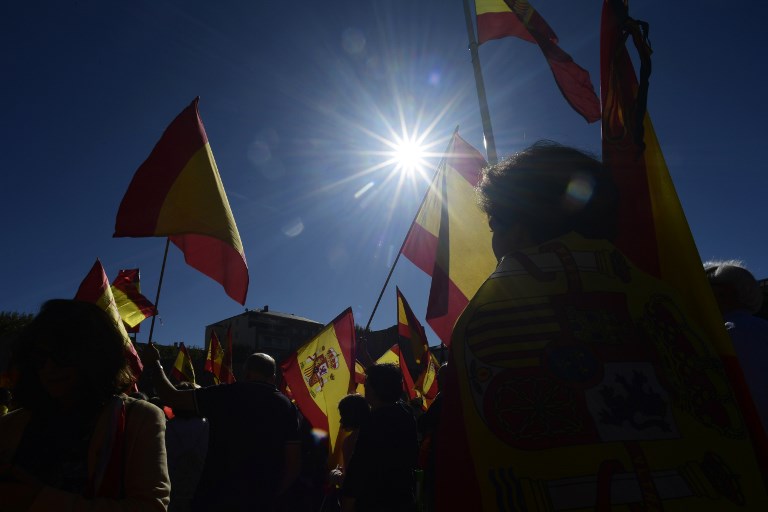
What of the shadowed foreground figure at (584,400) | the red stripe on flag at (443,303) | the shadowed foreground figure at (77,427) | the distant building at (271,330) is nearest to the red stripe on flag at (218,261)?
the red stripe on flag at (443,303)

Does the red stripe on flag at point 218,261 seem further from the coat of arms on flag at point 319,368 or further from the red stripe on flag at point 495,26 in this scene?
the red stripe on flag at point 495,26

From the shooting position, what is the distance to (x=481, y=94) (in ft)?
12.4

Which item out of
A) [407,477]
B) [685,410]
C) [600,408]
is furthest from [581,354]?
[407,477]

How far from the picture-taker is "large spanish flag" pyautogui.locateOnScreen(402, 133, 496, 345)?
156 inches

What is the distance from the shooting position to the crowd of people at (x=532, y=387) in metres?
0.77

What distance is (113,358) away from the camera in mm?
1808

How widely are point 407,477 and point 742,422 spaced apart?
2643 mm

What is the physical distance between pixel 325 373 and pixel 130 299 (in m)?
2.67

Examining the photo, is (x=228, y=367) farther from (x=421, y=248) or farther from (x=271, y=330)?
(x=271, y=330)

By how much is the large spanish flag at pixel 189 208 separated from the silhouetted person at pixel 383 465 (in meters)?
1.34

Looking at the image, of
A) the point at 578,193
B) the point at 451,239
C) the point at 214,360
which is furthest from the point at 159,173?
the point at 214,360

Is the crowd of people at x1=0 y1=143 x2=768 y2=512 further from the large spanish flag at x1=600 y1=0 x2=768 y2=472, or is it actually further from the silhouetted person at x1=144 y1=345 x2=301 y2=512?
the silhouetted person at x1=144 y1=345 x2=301 y2=512

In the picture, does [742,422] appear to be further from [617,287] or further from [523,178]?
[523,178]

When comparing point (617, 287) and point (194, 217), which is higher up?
point (194, 217)
